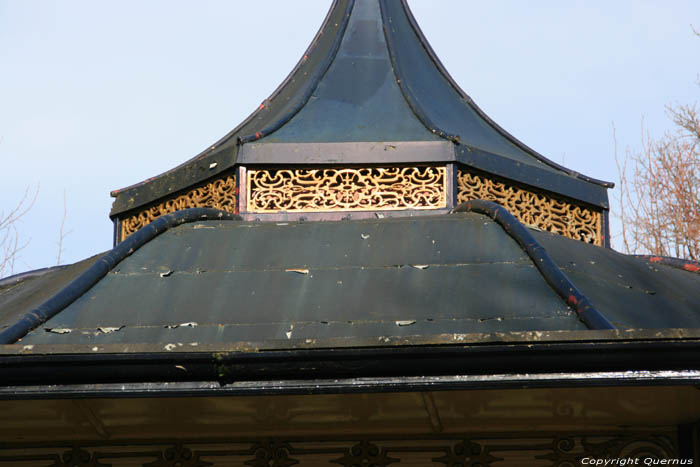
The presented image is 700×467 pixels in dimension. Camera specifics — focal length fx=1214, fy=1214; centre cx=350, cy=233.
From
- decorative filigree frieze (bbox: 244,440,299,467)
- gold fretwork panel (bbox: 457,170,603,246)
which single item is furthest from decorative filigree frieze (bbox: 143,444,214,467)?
gold fretwork panel (bbox: 457,170,603,246)

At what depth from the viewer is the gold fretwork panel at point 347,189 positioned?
705 cm

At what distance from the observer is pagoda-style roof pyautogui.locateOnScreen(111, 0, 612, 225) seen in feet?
23.5

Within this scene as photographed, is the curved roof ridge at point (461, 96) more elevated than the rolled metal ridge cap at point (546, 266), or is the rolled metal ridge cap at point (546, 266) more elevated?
the curved roof ridge at point (461, 96)

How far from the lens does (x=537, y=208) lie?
24.7 feet

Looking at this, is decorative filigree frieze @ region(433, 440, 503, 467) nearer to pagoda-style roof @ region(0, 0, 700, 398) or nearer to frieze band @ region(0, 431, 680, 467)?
frieze band @ region(0, 431, 680, 467)

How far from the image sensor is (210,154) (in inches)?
301

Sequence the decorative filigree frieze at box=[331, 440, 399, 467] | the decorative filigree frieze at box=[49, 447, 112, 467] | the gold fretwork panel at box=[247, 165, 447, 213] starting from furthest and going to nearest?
1. the gold fretwork panel at box=[247, 165, 447, 213]
2. the decorative filigree frieze at box=[49, 447, 112, 467]
3. the decorative filigree frieze at box=[331, 440, 399, 467]

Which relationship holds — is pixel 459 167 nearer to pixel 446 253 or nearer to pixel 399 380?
pixel 446 253

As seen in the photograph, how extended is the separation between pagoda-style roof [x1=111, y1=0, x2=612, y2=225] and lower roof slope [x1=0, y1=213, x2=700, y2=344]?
31.8 inches

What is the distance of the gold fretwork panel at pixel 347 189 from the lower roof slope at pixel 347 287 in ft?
1.90

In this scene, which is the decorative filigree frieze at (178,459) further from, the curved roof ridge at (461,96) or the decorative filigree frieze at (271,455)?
the curved roof ridge at (461,96)

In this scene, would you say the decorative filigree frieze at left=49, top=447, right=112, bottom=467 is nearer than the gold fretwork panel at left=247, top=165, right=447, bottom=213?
Yes

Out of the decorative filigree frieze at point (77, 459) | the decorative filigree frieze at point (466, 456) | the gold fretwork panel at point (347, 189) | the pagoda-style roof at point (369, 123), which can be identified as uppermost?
the pagoda-style roof at point (369, 123)

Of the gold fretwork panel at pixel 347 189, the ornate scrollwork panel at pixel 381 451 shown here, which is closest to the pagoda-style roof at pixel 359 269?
the gold fretwork panel at pixel 347 189
